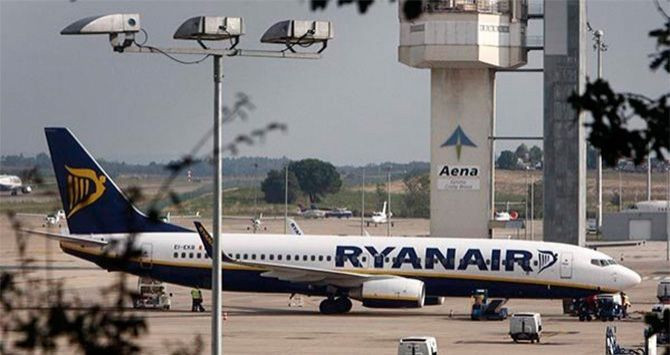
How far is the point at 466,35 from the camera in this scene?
2773 inches

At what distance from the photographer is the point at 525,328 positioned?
156 feet

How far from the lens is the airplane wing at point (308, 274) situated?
55.0 meters

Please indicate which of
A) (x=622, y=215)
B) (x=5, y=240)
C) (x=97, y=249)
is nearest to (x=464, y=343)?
(x=97, y=249)

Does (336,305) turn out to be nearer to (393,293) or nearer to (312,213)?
(393,293)

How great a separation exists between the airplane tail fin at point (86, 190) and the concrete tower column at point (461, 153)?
62.2 feet

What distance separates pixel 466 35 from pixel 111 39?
134 ft

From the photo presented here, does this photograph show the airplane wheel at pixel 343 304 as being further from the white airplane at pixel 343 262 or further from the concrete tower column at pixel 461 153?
the concrete tower column at pixel 461 153

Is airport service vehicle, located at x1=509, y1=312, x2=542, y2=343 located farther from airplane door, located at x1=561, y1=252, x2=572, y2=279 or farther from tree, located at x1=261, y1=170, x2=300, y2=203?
tree, located at x1=261, y1=170, x2=300, y2=203

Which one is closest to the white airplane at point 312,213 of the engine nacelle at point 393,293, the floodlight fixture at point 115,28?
the engine nacelle at point 393,293

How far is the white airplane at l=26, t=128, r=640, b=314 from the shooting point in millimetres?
55094

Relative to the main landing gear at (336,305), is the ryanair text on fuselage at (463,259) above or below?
above

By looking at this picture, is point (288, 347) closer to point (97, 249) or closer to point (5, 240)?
point (97, 249)

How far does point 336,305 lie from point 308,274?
7.01ft

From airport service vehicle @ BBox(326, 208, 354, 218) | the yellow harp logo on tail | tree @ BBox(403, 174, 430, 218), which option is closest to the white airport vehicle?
airport service vehicle @ BBox(326, 208, 354, 218)
